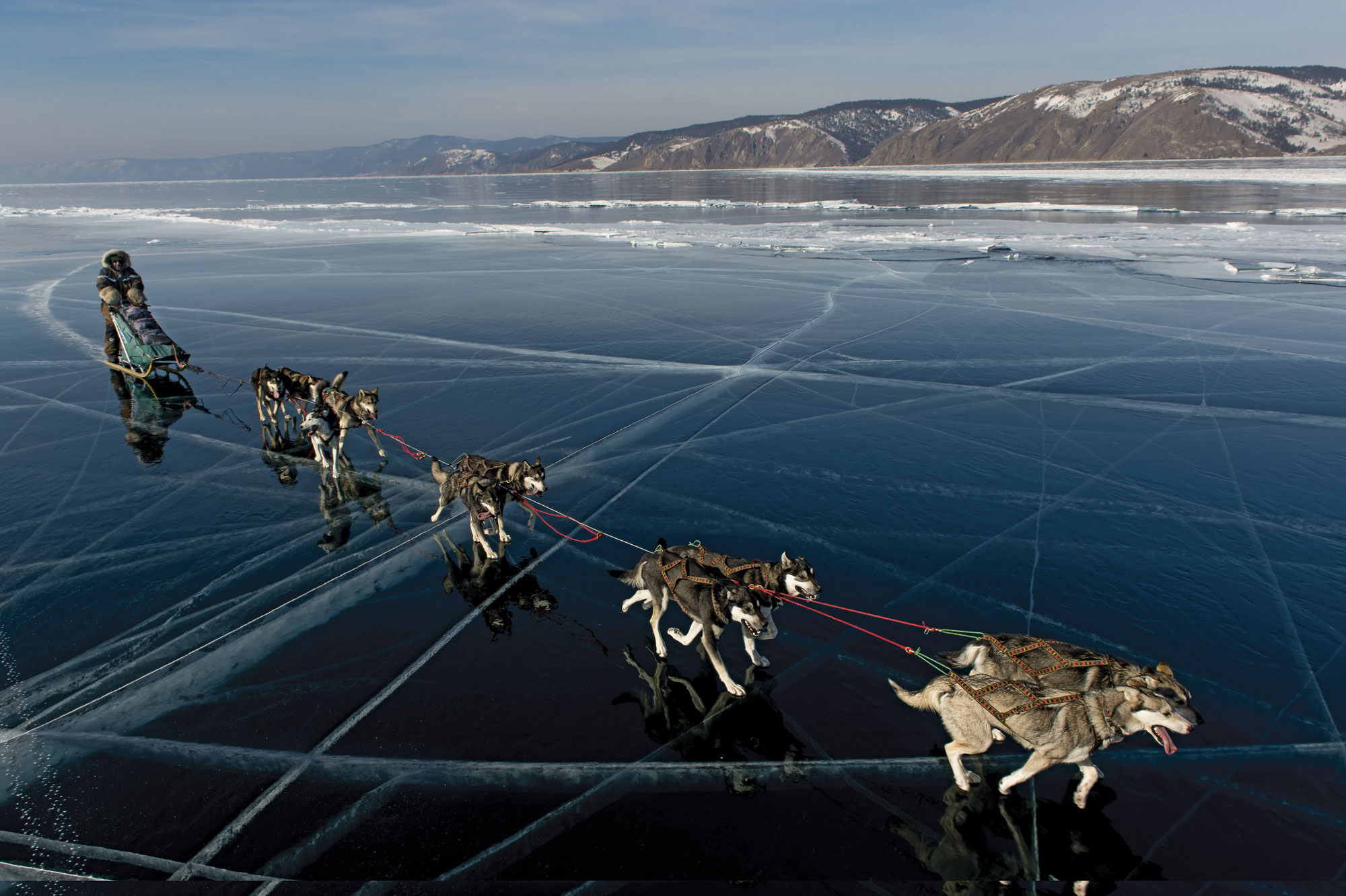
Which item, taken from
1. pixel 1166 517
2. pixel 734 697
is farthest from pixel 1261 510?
pixel 734 697

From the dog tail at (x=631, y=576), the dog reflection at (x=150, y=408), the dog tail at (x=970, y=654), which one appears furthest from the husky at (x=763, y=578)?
the dog reflection at (x=150, y=408)

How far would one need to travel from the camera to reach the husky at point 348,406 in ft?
30.4

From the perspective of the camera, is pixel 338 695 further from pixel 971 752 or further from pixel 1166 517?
pixel 1166 517

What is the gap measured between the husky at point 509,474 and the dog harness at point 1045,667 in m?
4.49

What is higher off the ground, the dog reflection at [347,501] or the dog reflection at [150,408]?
the dog reflection at [150,408]

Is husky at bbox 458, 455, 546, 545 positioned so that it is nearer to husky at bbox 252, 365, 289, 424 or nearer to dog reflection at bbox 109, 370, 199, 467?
husky at bbox 252, 365, 289, 424

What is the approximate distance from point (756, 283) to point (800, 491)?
16092mm

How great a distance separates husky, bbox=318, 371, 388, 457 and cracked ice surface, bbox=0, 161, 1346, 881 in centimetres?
89

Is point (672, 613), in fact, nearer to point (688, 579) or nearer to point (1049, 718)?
point (688, 579)

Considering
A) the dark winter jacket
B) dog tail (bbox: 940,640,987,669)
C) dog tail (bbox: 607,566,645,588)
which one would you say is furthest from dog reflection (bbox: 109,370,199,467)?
dog tail (bbox: 940,640,987,669)

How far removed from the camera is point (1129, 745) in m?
5.02

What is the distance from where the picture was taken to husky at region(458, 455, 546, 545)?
277 inches

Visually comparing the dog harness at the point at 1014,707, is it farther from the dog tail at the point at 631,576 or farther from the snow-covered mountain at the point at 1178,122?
the snow-covered mountain at the point at 1178,122

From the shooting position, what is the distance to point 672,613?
23.0 ft
